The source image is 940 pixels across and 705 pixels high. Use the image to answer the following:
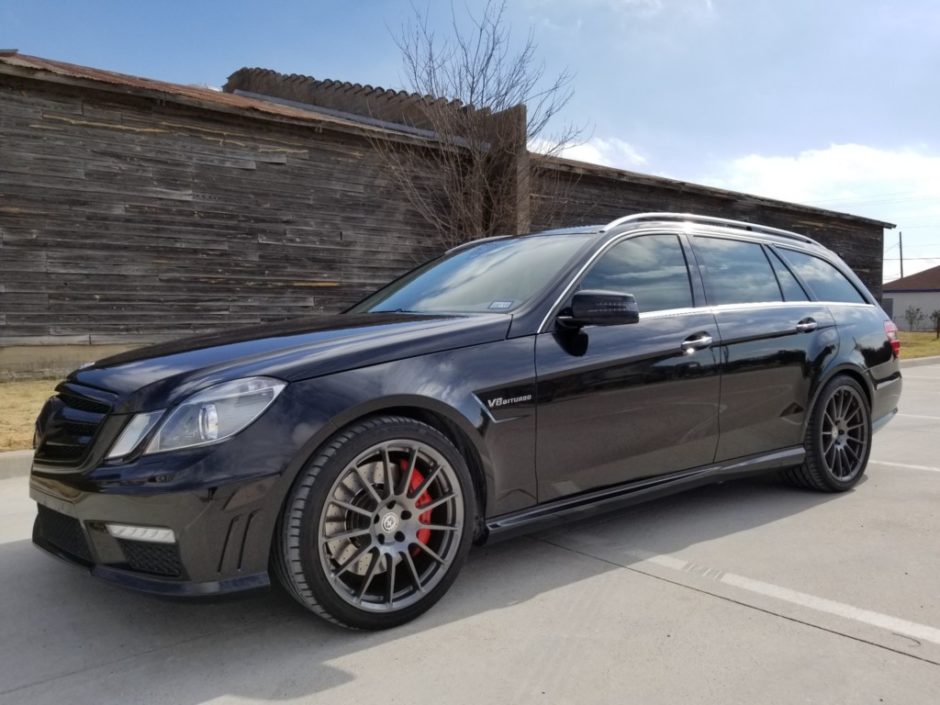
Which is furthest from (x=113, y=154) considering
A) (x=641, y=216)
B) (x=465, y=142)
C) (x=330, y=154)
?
(x=641, y=216)

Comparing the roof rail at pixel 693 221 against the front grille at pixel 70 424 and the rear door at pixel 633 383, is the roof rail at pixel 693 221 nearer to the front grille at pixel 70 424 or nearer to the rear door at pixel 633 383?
the rear door at pixel 633 383

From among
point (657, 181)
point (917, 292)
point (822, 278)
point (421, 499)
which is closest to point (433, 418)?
point (421, 499)

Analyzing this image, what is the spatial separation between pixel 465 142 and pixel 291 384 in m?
10.5

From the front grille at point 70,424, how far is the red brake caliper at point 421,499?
3.62ft

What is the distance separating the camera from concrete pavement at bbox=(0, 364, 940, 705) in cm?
235

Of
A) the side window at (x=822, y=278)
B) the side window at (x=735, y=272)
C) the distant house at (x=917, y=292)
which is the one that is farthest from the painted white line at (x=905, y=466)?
the distant house at (x=917, y=292)

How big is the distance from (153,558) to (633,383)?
211 cm

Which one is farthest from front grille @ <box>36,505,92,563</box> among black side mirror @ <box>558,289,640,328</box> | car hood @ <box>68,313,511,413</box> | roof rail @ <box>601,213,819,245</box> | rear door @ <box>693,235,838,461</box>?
rear door @ <box>693,235,838,461</box>

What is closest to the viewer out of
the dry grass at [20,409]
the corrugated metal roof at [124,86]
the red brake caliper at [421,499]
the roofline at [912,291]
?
the red brake caliper at [421,499]

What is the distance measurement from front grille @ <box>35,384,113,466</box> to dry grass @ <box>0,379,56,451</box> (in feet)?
11.3

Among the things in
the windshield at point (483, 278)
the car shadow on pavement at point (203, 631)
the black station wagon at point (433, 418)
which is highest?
the windshield at point (483, 278)

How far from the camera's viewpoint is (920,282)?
63469 mm

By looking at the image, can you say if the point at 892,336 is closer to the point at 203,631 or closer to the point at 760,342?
the point at 760,342

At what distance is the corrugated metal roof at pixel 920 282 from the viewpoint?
61906 millimetres
